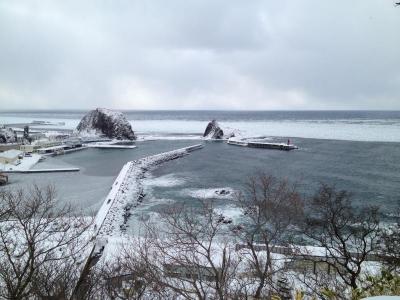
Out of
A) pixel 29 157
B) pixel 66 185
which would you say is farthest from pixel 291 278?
pixel 29 157

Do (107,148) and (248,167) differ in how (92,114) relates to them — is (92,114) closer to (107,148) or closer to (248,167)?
(107,148)

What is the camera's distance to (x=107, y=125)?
91.7 metres

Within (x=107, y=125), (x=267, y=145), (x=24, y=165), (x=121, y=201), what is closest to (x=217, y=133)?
(x=267, y=145)

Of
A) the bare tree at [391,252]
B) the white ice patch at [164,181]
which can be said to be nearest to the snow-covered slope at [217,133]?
the white ice patch at [164,181]

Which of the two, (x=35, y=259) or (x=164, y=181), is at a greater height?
(x=35, y=259)

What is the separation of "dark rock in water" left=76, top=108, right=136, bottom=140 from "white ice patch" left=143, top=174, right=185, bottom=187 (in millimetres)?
48772

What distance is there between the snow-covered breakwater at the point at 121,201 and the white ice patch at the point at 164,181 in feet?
3.16

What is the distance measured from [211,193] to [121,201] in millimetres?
8086

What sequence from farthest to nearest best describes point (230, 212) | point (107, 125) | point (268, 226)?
point (107, 125) < point (230, 212) < point (268, 226)

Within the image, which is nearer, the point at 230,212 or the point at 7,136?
the point at 230,212

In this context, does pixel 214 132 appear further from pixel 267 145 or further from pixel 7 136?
pixel 7 136

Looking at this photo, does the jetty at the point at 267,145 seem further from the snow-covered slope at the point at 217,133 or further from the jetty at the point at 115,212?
the jetty at the point at 115,212

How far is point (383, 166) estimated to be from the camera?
43.5 metres

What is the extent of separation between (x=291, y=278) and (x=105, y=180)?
27538 millimetres
